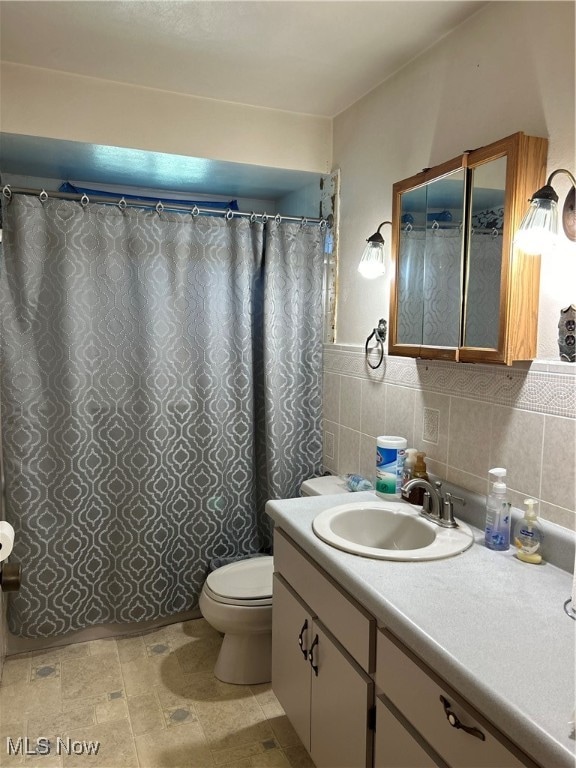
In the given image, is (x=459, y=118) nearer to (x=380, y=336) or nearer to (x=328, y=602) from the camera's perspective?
(x=380, y=336)

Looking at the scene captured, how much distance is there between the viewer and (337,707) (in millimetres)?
1440

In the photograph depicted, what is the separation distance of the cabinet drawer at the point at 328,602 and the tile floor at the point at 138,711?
24.3 inches

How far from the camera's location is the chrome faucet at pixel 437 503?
1.63 meters

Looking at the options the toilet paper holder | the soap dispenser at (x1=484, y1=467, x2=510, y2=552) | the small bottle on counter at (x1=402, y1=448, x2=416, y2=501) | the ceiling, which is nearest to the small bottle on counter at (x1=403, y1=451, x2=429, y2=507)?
the small bottle on counter at (x1=402, y1=448, x2=416, y2=501)

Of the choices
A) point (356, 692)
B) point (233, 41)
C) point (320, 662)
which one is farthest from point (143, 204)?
point (356, 692)

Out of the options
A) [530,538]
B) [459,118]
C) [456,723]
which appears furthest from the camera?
[459,118]

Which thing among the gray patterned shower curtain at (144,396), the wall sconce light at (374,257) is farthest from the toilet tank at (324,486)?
the wall sconce light at (374,257)

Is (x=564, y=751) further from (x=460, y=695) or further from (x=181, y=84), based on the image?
(x=181, y=84)

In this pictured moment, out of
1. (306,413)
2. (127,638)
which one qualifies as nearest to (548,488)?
(306,413)

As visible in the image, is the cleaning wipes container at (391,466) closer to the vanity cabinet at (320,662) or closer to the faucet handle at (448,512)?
the faucet handle at (448,512)

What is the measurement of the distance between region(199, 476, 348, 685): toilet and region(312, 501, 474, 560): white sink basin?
0.47 metres

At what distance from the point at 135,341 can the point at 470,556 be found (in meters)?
1.62

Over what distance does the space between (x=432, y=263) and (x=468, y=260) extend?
182 mm

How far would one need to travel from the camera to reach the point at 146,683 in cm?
218
